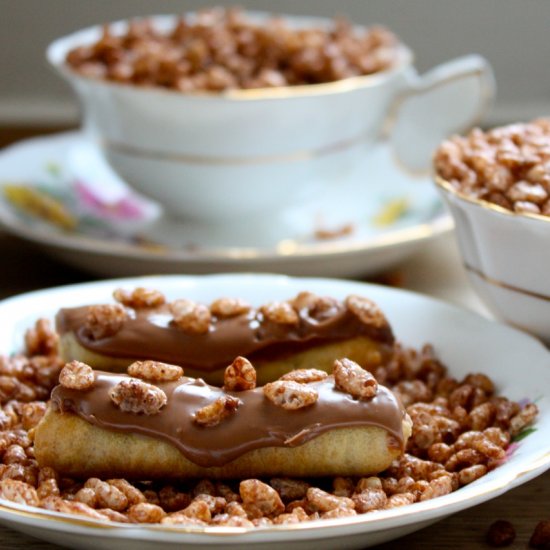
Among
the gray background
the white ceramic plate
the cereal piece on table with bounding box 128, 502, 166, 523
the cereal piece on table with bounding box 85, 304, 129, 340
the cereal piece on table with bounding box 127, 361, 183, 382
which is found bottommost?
the gray background

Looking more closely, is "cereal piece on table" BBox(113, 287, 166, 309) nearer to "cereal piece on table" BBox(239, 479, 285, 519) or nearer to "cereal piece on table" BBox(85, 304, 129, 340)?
"cereal piece on table" BBox(85, 304, 129, 340)

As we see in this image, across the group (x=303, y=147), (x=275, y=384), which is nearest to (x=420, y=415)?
(x=275, y=384)

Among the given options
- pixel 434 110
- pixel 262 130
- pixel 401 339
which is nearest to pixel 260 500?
pixel 401 339

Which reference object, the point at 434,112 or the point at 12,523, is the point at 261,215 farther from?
the point at 12,523

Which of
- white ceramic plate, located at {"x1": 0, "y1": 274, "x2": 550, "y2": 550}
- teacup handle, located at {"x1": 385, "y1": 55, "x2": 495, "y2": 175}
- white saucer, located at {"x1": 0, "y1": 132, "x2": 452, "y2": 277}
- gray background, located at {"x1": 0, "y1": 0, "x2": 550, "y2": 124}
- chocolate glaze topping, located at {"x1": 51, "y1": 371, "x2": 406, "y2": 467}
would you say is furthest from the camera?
gray background, located at {"x1": 0, "y1": 0, "x2": 550, "y2": 124}

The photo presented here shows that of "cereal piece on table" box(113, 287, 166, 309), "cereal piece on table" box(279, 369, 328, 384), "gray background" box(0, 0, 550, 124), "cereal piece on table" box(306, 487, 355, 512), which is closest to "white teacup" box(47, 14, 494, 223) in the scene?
"cereal piece on table" box(113, 287, 166, 309)

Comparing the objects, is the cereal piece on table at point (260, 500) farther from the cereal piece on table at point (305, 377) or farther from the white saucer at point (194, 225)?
the white saucer at point (194, 225)

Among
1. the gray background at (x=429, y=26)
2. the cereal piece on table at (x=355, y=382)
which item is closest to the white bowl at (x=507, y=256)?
the cereal piece on table at (x=355, y=382)
